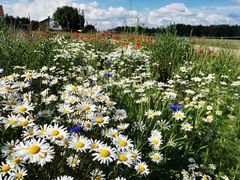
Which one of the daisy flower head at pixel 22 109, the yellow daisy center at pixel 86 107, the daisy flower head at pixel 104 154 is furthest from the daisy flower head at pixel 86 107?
the daisy flower head at pixel 104 154

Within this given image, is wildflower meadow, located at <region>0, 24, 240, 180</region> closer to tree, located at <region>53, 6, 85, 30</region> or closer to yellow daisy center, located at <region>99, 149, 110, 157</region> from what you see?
yellow daisy center, located at <region>99, 149, 110, 157</region>

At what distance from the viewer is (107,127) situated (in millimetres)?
2291

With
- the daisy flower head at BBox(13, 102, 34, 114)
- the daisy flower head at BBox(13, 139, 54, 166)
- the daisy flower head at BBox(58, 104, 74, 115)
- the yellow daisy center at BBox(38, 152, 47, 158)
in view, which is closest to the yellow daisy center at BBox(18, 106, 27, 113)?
the daisy flower head at BBox(13, 102, 34, 114)

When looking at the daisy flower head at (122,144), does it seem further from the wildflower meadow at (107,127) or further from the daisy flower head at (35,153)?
the daisy flower head at (35,153)

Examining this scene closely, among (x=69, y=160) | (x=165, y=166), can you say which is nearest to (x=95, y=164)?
(x=69, y=160)

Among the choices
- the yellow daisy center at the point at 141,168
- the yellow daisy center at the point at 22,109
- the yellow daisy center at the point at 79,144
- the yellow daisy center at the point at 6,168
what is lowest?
the yellow daisy center at the point at 141,168

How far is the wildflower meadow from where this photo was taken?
4.80 ft

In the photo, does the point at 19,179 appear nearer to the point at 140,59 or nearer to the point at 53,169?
the point at 53,169

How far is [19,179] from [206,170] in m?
1.83

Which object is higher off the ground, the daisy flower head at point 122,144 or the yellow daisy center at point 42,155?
the yellow daisy center at point 42,155

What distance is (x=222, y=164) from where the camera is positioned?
259 cm

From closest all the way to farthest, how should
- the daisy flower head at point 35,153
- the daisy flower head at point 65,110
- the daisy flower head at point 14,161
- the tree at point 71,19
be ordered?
1. the daisy flower head at point 35,153
2. the daisy flower head at point 14,161
3. the daisy flower head at point 65,110
4. the tree at point 71,19

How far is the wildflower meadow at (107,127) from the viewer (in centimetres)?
146

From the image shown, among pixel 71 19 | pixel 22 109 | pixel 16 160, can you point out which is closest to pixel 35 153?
pixel 16 160
